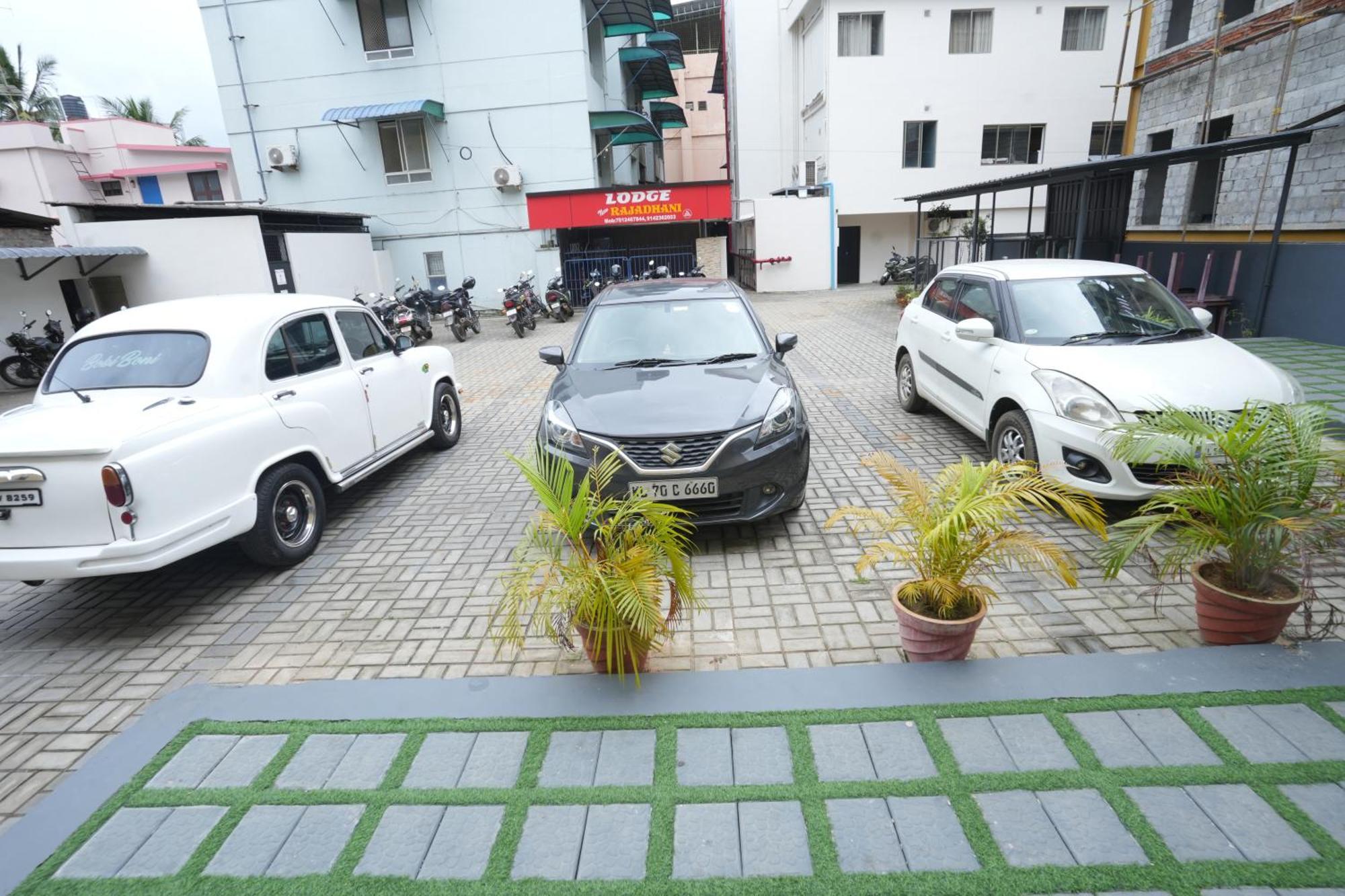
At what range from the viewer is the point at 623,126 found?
67.5 ft

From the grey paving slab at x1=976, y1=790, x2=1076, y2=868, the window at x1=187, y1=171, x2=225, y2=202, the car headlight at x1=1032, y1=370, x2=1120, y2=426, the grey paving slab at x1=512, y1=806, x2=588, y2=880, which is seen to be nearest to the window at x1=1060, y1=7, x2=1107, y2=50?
the car headlight at x1=1032, y1=370, x2=1120, y2=426

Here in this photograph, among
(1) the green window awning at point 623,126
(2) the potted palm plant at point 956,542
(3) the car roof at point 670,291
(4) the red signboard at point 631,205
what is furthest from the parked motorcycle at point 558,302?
(2) the potted palm plant at point 956,542

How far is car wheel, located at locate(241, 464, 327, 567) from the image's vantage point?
4.36m

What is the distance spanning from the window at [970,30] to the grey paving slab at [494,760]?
26167mm

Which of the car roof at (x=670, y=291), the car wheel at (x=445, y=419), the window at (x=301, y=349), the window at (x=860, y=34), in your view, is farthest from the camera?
the window at (x=860, y=34)

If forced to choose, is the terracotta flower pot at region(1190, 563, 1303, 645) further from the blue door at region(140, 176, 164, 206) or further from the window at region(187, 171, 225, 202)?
the blue door at region(140, 176, 164, 206)

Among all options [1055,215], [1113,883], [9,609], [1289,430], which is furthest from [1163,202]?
[9,609]

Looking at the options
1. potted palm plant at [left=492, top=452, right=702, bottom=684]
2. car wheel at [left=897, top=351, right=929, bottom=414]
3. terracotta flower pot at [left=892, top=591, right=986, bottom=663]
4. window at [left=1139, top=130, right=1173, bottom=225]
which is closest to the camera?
potted palm plant at [left=492, top=452, right=702, bottom=684]

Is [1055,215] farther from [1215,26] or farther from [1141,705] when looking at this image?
[1141,705]

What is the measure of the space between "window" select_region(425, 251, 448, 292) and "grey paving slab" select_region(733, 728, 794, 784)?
20.0 metres

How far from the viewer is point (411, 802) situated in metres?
2.52

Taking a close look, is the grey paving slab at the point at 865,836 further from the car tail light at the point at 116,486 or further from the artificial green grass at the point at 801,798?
the car tail light at the point at 116,486

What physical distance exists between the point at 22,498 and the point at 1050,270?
7.34 m

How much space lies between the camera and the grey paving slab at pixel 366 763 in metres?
2.63
